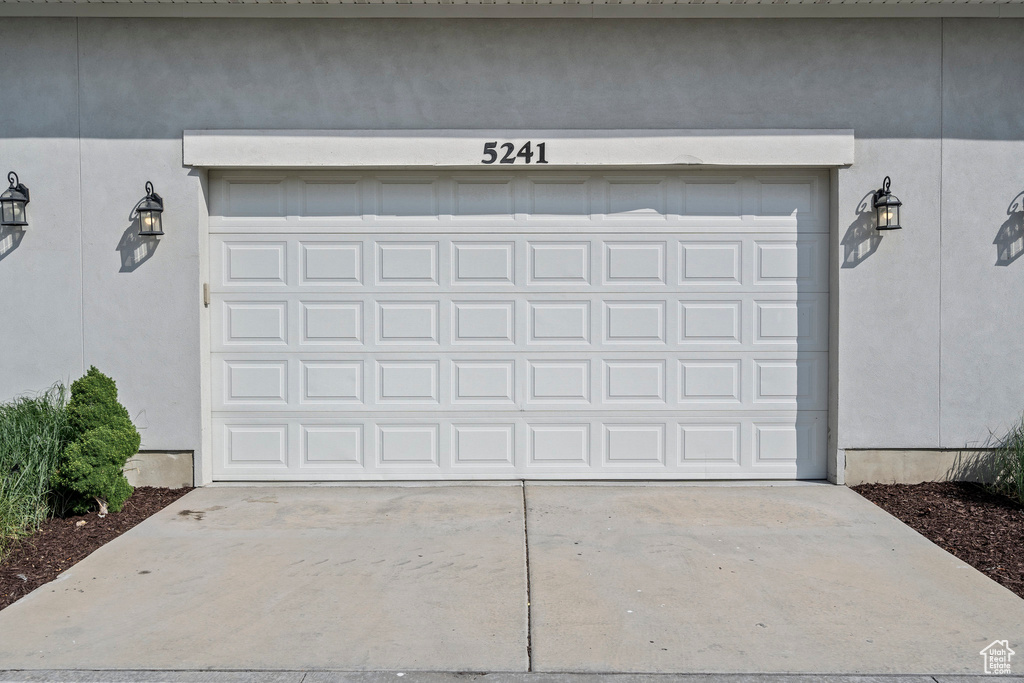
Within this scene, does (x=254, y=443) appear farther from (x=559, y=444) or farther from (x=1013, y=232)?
(x=1013, y=232)

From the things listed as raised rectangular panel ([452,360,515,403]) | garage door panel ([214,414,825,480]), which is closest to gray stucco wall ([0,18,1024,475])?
garage door panel ([214,414,825,480])

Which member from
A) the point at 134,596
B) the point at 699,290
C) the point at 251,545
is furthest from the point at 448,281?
the point at 134,596

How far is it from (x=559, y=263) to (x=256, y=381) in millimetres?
3067

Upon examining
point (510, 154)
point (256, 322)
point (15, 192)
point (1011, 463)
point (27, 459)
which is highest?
point (510, 154)

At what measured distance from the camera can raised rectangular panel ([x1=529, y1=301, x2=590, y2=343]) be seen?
6891 mm

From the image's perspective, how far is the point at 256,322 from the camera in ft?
22.6

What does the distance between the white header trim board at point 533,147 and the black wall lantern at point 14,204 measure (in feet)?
4.84

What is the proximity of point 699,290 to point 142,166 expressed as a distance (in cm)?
525

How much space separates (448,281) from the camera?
6.89 m

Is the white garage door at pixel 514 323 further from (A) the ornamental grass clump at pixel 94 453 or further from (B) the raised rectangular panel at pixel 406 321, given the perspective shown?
(A) the ornamental grass clump at pixel 94 453

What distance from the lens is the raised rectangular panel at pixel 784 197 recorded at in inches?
271

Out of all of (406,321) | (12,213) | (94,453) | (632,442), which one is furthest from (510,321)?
(12,213)

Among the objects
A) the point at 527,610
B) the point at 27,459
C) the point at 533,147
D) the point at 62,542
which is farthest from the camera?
the point at 533,147

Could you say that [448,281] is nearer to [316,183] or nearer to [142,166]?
[316,183]
